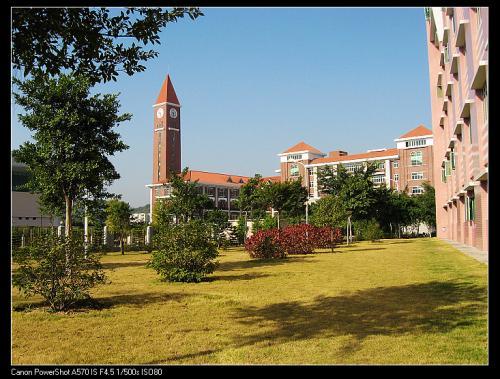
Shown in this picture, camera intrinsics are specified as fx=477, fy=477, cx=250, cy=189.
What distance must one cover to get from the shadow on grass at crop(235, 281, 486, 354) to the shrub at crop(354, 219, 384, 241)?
2745 centimetres

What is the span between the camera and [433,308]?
7027 mm

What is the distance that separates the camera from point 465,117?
65.9 ft

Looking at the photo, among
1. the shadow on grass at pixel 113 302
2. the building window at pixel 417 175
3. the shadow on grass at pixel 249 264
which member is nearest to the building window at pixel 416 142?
the building window at pixel 417 175

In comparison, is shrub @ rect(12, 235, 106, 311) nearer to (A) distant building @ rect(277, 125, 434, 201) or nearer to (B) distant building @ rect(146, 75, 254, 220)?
(A) distant building @ rect(277, 125, 434, 201)

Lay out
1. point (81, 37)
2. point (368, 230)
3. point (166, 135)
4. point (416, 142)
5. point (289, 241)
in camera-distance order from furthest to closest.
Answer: point (166, 135) < point (416, 142) < point (368, 230) < point (289, 241) < point (81, 37)

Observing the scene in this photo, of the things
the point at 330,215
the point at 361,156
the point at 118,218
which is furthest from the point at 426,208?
the point at 118,218

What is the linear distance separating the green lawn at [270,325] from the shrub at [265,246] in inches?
327

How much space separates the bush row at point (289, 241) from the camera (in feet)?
62.2

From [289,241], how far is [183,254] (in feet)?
33.6

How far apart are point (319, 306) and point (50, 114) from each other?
351 inches

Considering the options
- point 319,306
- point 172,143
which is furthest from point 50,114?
point 172,143

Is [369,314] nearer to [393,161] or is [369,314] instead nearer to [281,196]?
[281,196]

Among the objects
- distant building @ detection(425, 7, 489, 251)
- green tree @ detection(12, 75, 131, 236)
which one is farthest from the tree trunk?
distant building @ detection(425, 7, 489, 251)
